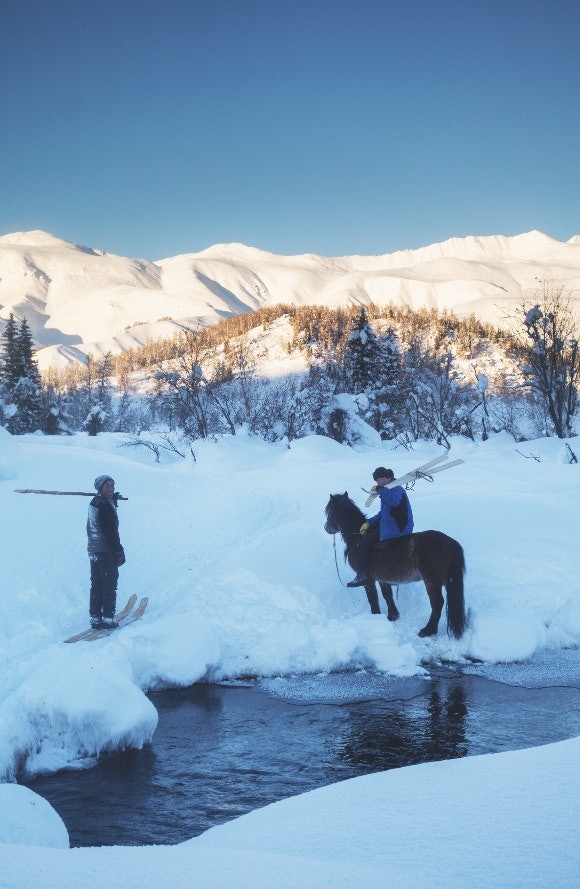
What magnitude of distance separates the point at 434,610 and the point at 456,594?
0.40m

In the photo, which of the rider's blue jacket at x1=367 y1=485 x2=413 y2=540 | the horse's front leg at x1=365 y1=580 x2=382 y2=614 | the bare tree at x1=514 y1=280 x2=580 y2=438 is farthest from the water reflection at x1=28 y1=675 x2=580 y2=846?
the bare tree at x1=514 y1=280 x2=580 y2=438

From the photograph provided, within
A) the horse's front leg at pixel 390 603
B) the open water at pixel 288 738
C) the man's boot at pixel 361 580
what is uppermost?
the man's boot at pixel 361 580

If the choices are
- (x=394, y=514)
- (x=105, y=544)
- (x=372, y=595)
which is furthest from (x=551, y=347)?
(x=105, y=544)

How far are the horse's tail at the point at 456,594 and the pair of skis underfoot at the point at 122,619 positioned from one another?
4335 millimetres

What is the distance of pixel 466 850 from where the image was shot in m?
2.45

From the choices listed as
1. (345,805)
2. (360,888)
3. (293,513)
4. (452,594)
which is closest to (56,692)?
(345,805)

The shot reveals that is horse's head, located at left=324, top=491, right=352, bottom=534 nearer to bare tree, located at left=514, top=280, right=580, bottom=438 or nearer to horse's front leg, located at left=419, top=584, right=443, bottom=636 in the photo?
horse's front leg, located at left=419, top=584, right=443, bottom=636

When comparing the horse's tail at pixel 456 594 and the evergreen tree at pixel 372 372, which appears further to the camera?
the evergreen tree at pixel 372 372

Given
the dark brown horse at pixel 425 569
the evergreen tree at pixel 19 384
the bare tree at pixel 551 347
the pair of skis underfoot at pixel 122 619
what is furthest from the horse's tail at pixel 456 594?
the evergreen tree at pixel 19 384

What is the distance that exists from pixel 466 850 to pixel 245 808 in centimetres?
217

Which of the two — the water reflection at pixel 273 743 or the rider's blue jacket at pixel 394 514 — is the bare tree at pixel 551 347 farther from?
the water reflection at pixel 273 743

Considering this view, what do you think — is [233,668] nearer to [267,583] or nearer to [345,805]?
[267,583]

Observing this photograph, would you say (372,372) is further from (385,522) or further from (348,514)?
(385,522)

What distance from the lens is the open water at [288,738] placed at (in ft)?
13.9
